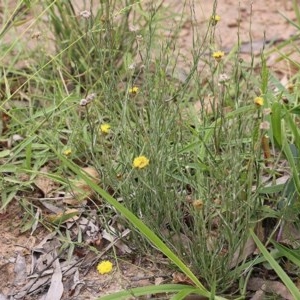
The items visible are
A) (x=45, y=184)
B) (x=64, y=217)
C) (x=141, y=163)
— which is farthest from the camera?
(x=45, y=184)

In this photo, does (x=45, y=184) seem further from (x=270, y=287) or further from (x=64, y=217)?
(x=270, y=287)

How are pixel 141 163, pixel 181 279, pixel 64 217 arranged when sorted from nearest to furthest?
pixel 141 163, pixel 181 279, pixel 64 217

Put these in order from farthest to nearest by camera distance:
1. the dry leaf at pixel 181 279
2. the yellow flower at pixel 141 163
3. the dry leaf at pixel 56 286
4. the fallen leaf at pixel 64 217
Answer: the fallen leaf at pixel 64 217 → the dry leaf at pixel 56 286 → the dry leaf at pixel 181 279 → the yellow flower at pixel 141 163

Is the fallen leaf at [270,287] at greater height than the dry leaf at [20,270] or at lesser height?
lesser

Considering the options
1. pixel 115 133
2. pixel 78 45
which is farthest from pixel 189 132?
pixel 78 45

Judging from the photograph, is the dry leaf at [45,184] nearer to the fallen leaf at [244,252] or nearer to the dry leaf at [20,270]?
the dry leaf at [20,270]

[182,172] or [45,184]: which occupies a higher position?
[182,172]

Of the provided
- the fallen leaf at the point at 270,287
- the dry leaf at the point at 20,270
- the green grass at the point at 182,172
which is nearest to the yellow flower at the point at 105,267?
the green grass at the point at 182,172

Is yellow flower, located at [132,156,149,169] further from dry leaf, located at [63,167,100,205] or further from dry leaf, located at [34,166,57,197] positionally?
dry leaf, located at [34,166,57,197]

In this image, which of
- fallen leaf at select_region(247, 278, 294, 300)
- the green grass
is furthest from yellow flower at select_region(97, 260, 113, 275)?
fallen leaf at select_region(247, 278, 294, 300)

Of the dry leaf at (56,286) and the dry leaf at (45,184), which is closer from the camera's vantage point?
the dry leaf at (56,286)

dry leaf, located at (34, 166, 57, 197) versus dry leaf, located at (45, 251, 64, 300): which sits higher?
dry leaf, located at (34, 166, 57, 197)

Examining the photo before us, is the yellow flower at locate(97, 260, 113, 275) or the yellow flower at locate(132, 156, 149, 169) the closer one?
the yellow flower at locate(132, 156, 149, 169)

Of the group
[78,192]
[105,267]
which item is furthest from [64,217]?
[105,267]
